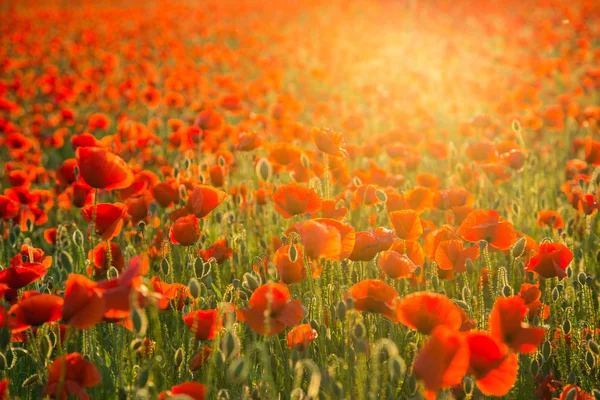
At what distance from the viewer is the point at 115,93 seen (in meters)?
6.64

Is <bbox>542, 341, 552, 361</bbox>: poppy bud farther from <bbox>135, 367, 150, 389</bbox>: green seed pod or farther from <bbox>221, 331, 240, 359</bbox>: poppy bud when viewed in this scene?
<bbox>135, 367, 150, 389</bbox>: green seed pod

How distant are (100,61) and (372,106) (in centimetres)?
591

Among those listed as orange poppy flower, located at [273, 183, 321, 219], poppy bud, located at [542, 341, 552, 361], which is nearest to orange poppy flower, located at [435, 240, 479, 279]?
poppy bud, located at [542, 341, 552, 361]

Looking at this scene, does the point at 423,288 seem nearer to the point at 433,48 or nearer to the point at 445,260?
the point at 445,260

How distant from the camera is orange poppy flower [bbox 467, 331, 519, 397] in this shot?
4.75 ft

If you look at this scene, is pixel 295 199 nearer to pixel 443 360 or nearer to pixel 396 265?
pixel 396 265

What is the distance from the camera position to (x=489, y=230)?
222 cm

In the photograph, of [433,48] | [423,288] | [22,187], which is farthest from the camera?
[433,48]

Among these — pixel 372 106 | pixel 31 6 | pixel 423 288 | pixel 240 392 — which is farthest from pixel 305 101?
pixel 31 6


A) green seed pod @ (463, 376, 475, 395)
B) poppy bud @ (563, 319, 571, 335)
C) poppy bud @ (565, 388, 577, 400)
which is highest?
green seed pod @ (463, 376, 475, 395)

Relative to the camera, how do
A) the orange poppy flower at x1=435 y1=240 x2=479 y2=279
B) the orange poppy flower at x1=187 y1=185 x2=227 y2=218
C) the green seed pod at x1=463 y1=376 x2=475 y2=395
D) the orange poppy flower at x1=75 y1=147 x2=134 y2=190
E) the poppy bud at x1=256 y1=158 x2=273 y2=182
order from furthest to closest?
the poppy bud at x1=256 y1=158 x2=273 y2=182
the orange poppy flower at x1=187 y1=185 x2=227 y2=218
the orange poppy flower at x1=435 y1=240 x2=479 y2=279
the orange poppy flower at x1=75 y1=147 x2=134 y2=190
the green seed pod at x1=463 y1=376 x2=475 y2=395

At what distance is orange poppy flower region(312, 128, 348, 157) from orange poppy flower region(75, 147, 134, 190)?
2.94ft

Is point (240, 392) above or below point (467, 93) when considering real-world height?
below

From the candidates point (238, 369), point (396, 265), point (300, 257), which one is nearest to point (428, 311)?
point (396, 265)
